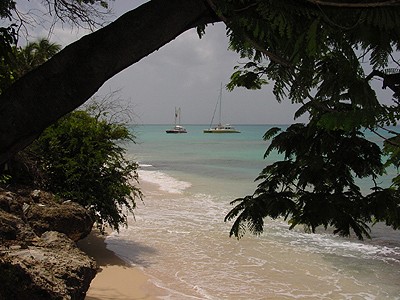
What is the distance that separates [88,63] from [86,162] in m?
8.32

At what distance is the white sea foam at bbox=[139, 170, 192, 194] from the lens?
23.8 meters

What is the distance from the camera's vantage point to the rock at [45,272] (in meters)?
3.89

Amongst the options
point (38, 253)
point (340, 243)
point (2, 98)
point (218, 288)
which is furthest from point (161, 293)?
point (340, 243)

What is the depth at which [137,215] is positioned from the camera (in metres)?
15.4

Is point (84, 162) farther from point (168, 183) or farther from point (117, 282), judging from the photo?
point (168, 183)

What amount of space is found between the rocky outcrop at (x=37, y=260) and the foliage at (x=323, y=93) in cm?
245

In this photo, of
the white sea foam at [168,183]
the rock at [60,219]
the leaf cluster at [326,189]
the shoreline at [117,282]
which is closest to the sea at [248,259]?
the shoreline at [117,282]

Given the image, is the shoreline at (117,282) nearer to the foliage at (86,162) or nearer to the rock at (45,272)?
the foliage at (86,162)

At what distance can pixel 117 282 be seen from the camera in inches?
306

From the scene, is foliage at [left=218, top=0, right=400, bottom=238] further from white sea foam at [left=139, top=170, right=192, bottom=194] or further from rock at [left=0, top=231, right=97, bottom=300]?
white sea foam at [left=139, top=170, right=192, bottom=194]

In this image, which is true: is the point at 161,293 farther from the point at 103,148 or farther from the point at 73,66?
the point at 73,66

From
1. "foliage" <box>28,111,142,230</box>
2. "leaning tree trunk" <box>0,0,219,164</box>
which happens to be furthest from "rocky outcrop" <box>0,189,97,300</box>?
"leaning tree trunk" <box>0,0,219,164</box>

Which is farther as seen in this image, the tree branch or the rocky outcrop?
the rocky outcrop

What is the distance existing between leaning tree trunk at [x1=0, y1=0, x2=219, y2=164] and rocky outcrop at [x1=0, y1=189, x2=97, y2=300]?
2.64m
